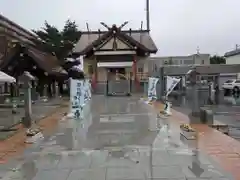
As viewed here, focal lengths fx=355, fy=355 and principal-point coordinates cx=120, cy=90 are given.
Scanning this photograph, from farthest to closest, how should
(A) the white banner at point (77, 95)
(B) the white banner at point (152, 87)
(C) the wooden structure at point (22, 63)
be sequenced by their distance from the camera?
(C) the wooden structure at point (22, 63)
(B) the white banner at point (152, 87)
(A) the white banner at point (77, 95)

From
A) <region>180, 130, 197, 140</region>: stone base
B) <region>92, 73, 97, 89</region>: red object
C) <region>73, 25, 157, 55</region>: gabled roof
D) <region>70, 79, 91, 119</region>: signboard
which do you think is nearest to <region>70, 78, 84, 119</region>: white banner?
<region>70, 79, 91, 119</region>: signboard

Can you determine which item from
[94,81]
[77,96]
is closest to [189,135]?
[77,96]

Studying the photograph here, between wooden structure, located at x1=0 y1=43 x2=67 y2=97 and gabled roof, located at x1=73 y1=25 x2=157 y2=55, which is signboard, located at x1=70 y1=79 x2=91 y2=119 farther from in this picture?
gabled roof, located at x1=73 y1=25 x2=157 y2=55

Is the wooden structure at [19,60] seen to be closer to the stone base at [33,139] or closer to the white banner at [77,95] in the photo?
the white banner at [77,95]

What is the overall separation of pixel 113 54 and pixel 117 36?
1.82 m

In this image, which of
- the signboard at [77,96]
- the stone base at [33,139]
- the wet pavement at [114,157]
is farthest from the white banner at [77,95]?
the stone base at [33,139]

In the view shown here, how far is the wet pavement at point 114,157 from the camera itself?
6.37 metres

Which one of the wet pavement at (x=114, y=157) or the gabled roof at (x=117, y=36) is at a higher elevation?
the gabled roof at (x=117, y=36)

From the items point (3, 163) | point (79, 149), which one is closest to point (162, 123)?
point (79, 149)

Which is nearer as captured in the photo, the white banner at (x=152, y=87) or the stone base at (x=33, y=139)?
the stone base at (x=33, y=139)

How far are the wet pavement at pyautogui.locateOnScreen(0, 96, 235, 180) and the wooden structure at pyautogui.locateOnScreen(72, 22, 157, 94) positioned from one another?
23.8 m

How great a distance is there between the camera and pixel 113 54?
35.5 m

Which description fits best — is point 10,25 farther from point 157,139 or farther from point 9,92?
point 157,139

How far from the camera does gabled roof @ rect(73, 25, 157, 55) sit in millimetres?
34812
